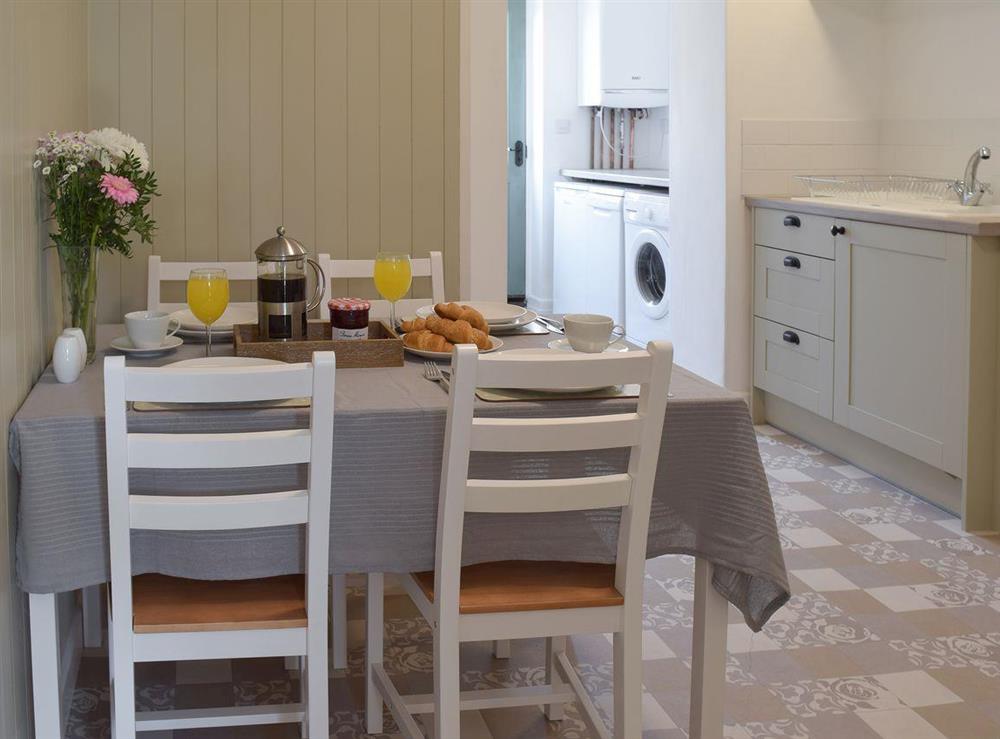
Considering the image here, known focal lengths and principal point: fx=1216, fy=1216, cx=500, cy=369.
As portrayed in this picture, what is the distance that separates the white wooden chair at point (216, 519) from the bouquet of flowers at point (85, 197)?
0.53 metres

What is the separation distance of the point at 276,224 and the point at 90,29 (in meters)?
0.70

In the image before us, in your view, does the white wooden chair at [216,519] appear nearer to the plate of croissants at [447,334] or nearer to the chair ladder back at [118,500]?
the chair ladder back at [118,500]

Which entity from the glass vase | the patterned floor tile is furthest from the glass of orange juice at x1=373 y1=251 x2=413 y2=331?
the patterned floor tile

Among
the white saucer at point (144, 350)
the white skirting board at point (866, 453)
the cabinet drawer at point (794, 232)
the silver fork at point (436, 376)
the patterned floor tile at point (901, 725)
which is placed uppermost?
the cabinet drawer at point (794, 232)

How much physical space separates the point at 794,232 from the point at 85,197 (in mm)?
2917

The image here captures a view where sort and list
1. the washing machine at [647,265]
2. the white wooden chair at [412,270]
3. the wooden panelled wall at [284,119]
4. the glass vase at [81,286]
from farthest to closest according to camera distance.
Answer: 1. the washing machine at [647,265]
2. the wooden panelled wall at [284,119]
3. the white wooden chair at [412,270]
4. the glass vase at [81,286]

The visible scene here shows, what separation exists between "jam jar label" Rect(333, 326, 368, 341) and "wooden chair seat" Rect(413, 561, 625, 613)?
54 cm

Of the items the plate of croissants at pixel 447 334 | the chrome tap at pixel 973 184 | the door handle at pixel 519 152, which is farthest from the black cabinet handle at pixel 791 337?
the door handle at pixel 519 152

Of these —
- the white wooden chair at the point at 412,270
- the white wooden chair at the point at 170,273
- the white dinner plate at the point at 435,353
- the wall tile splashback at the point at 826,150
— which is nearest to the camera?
the white dinner plate at the point at 435,353

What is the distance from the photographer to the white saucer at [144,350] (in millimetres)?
2309

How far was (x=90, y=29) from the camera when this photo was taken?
3213 millimetres

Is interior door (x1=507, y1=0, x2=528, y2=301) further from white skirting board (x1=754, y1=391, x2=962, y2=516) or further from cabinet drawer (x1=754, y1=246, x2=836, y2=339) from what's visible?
white skirting board (x1=754, y1=391, x2=962, y2=516)

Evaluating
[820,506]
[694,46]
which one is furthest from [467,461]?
[694,46]

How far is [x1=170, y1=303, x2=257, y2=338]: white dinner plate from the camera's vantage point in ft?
8.25
